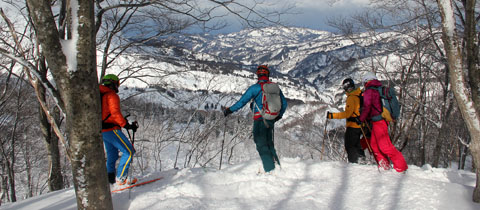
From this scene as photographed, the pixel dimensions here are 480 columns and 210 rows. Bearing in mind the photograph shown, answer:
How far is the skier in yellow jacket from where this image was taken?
4633 mm

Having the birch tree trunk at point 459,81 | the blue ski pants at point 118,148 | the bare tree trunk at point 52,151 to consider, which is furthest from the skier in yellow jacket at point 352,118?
the bare tree trunk at point 52,151

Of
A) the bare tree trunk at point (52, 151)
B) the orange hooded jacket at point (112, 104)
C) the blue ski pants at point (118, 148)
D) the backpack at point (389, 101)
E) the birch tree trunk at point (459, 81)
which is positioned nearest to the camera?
the birch tree trunk at point (459, 81)

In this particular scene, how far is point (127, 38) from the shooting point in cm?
860

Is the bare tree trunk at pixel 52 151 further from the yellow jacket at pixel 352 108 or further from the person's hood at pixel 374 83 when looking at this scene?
the person's hood at pixel 374 83

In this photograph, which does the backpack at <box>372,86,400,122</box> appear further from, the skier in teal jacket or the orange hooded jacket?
the orange hooded jacket

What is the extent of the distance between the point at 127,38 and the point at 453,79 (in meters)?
8.40

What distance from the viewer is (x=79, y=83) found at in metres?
2.47

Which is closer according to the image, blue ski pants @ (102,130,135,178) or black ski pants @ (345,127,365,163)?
blue ski pants @ (102,130,135,178)

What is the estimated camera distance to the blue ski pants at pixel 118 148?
3895 mm

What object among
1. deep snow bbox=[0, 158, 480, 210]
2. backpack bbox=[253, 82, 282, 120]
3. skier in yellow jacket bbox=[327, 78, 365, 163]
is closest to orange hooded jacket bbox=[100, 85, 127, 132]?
deep snow bbox=[0, 158, 480, 210]

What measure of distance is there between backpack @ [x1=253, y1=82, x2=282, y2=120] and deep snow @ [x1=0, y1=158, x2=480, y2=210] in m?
0.88

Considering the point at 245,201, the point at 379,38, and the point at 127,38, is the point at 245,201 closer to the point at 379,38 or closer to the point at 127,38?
the point at 127,38

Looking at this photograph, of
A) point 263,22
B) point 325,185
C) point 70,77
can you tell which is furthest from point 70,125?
point 263,22

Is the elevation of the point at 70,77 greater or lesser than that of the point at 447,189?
greater
